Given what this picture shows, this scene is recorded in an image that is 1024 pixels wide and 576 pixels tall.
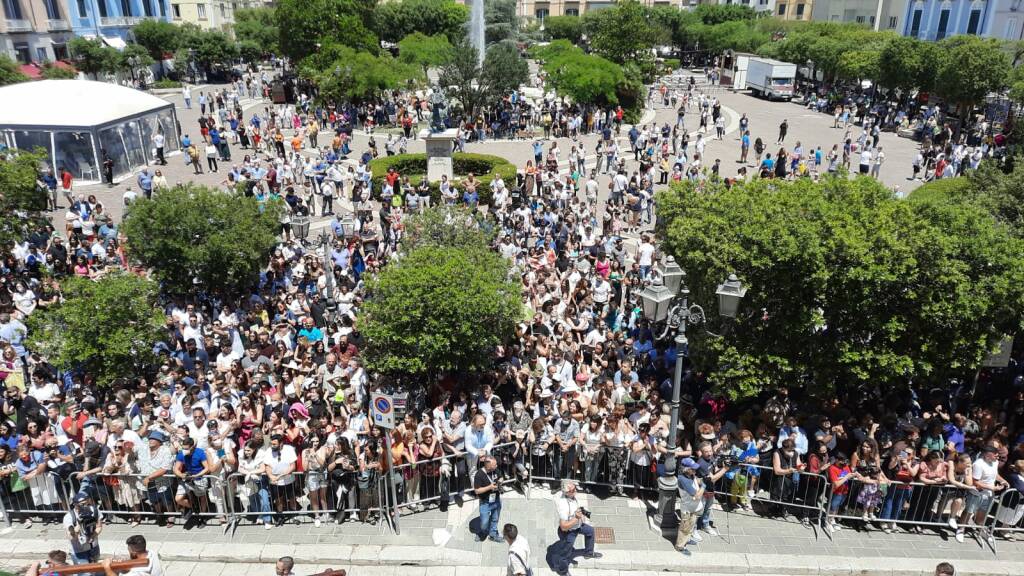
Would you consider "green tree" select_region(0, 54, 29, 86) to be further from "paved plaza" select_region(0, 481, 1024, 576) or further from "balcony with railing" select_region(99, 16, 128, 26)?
"paved plaza" select_region(0, 481, 1024, 576)

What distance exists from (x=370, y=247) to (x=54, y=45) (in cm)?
4897

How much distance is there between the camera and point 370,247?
1781 cm

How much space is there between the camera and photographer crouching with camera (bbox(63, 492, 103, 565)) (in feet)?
26.0

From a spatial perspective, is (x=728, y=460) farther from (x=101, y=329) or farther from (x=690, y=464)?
(x=101, y=329)

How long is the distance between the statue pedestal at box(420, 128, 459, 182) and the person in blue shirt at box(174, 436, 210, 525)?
15.8 m

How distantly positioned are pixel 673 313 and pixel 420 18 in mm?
65779

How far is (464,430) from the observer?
9727mm

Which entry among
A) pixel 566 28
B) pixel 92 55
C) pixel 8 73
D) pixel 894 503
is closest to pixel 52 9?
pixel 92 55

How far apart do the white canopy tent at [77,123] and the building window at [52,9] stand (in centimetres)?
3336

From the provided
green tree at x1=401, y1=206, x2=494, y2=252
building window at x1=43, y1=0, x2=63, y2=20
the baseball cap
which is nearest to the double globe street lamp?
the baseball cap

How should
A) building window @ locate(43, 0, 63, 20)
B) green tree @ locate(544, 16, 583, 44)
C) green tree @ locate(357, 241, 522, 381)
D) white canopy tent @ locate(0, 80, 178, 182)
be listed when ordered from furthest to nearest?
1. green tree @ locate(544, 16, 583, 44)
2. building window @ locate(43, 0, 63, 20)
3. white canopy tent @ locate(0, 80, 178, 182)
4. green tree @ locate(357, 241, 522, 381)

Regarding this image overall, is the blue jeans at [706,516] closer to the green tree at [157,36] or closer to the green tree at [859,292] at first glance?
the green tree at [859,292]

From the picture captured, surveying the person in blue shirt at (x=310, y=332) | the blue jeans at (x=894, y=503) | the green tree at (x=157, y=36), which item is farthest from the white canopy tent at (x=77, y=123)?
the green tree at (x=157, y=36)

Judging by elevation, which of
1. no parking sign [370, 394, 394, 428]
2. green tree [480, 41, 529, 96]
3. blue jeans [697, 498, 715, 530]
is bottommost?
blue jeans [697, 498, 715, 530]
